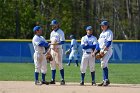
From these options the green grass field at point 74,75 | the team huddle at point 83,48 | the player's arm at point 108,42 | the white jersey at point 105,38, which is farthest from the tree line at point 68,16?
the player's arm at point 108,42

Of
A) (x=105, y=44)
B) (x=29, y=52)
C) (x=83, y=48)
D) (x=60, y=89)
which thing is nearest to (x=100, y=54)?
(x=105, y=44)

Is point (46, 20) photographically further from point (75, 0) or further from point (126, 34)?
point (126, 34)

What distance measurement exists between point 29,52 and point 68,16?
1943cm

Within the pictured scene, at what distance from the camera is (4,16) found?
49.3 m

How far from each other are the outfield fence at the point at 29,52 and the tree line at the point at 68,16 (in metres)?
13.5

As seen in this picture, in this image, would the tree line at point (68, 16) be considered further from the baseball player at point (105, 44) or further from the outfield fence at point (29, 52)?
the baseball player at point (105, 44)

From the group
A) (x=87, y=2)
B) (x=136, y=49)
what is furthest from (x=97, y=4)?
(x=136, y=49)

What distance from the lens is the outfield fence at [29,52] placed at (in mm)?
32500

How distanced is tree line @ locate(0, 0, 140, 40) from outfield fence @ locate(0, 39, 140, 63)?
44.4 ft

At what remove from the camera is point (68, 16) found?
51.5 meters

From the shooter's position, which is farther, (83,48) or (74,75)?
(74,75)

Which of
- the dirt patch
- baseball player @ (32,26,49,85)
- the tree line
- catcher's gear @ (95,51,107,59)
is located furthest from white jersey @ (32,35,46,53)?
the tree line

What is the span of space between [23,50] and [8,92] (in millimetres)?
19407

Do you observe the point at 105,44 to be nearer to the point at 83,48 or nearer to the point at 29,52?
the point at 83,48
